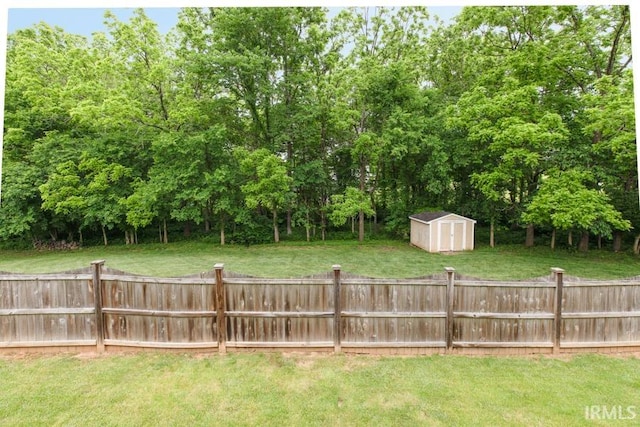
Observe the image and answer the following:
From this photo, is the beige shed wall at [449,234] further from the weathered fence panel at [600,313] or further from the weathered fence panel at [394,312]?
the weathered fence panel at [394,312]

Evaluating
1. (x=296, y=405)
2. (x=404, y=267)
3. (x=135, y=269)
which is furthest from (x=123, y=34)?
(x=296, y=405)

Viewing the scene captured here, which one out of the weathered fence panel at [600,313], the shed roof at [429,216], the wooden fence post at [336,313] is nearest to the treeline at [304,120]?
the shed roof at [429,216]

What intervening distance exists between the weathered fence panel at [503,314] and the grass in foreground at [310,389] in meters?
0.25

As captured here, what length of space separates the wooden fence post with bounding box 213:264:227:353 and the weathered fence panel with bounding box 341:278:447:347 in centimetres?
160

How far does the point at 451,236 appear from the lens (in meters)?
13.1

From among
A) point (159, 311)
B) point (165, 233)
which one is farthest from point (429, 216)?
point (165, 233)

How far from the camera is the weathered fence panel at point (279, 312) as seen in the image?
440cm

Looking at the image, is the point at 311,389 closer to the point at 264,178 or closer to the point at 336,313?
the point at 336,313

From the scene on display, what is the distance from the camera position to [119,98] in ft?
40.5

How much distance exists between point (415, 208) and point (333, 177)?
4.47 meters

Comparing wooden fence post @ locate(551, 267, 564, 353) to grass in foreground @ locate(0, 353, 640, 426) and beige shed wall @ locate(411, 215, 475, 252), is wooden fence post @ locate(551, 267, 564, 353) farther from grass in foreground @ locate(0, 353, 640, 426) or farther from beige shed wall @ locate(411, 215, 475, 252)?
beige shed wall @ locate(411, 215, 475, 252)

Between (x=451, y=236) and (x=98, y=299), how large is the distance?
11932mm

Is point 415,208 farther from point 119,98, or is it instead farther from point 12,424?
point 12,424

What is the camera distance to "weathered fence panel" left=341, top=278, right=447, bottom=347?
4.35 meters
